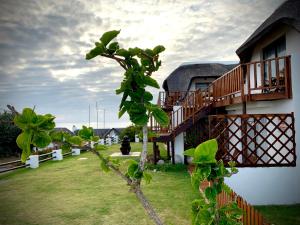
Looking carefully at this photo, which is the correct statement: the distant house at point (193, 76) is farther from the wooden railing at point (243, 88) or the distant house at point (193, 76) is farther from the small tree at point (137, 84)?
the small tree at point (137, 84)

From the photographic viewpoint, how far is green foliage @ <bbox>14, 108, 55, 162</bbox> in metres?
1.53

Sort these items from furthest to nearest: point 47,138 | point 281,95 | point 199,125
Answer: point 199,125 → point 281,95 → point 47,138

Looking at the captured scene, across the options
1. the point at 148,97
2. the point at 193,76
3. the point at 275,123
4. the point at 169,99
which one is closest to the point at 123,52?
the point at 148,97

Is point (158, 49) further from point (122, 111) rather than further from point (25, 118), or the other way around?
point (25, 118)

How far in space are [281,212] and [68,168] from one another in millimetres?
12306

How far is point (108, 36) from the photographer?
1688 mm

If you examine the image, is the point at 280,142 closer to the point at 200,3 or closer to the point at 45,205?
the point at 200,3

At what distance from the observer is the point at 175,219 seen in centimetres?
716

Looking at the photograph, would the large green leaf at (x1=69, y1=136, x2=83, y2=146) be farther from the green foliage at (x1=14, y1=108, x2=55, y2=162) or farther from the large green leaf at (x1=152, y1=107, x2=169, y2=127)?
the large green leaf at (x1=152, y1=107, x2=169, y2=127)

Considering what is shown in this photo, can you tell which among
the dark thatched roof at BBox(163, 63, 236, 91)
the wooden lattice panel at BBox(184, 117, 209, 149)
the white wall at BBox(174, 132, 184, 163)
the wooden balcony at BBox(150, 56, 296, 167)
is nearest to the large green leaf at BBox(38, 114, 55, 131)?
the wooden balcony at BBox(150, 56, 296, 167)

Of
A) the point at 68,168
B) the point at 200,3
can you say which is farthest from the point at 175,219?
the point at 68,168

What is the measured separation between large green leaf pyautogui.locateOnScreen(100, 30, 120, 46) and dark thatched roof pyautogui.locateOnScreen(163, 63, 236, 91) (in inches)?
904

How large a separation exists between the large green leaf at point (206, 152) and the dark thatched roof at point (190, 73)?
902 inches

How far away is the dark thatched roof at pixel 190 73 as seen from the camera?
24266mm
